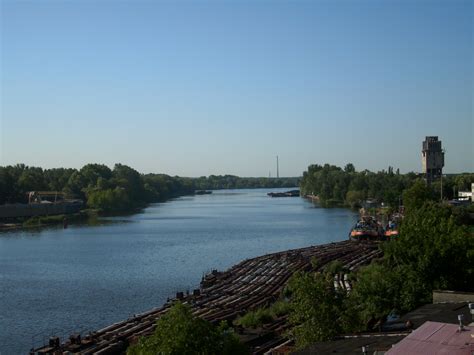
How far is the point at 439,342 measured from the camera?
Result: 13.0 meters

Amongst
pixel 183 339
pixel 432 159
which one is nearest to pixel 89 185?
pixel 432 159

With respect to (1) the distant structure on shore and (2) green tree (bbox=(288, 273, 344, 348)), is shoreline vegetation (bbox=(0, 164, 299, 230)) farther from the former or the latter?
(2) green tree (bbox=(288, 273, 344, 348))

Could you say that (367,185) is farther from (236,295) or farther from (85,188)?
(236,295)

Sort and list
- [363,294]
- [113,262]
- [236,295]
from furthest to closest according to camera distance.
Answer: [113,262]
[236,295]
[363,294]

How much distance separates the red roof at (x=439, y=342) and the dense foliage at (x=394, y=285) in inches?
248

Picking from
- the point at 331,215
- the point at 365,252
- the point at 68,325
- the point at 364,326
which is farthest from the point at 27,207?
the point at 364,326

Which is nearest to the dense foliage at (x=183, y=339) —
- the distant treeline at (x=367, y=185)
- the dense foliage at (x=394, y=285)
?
the dense foliage at (x=394, y=285)

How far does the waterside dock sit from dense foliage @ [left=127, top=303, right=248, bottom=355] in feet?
30.7

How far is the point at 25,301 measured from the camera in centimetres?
3909

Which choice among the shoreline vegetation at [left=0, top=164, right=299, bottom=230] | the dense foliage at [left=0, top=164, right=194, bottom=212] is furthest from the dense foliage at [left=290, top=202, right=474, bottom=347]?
the dense foliage at [left=0, top=164, right=194, bottom=212]

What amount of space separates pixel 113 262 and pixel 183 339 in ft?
139

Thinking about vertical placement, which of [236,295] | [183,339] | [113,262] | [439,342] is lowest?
[236,295]

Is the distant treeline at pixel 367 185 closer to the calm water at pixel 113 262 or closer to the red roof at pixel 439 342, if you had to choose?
the calm water at pixel 113 262

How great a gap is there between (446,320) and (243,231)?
66.2 metres
